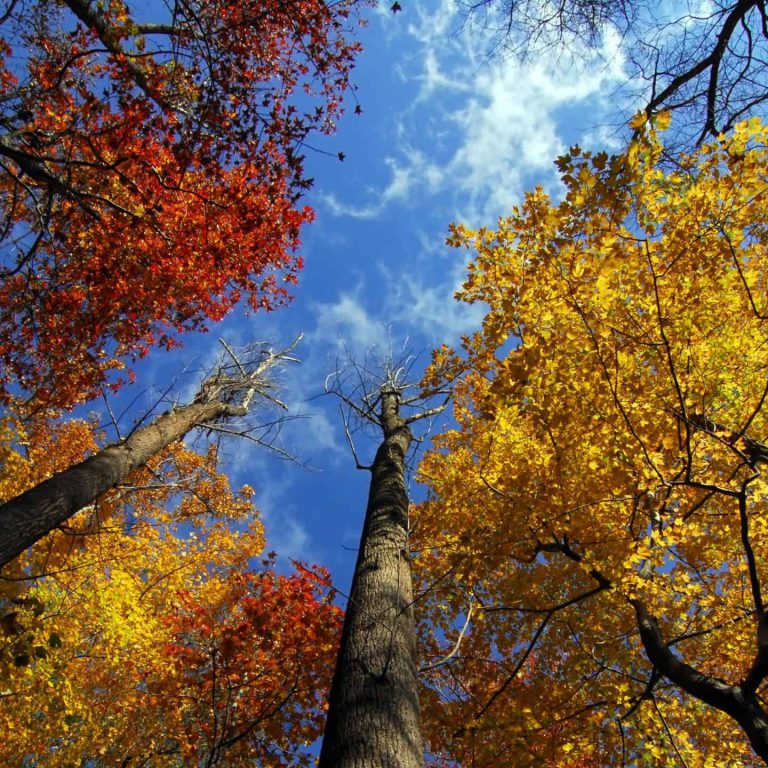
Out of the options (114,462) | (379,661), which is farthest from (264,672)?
(379,661)

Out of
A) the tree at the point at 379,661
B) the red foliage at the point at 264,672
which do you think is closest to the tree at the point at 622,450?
the tree at the point at 379,661

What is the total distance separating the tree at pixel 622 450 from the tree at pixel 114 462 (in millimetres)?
3937

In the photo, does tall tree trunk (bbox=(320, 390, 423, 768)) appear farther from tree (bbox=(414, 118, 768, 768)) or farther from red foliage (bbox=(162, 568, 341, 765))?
red foliage (bbox=(162, 568, 341, 765))

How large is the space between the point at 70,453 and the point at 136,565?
4.90 m

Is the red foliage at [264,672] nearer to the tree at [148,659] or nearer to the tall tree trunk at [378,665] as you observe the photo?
the tree at [148,659]

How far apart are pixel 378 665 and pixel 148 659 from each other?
32.9 ft

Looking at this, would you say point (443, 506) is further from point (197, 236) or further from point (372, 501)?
point (197, 236)

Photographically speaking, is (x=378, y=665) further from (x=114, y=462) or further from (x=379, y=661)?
(x=114, y=462)

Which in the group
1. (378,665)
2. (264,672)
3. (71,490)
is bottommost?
(378,665)

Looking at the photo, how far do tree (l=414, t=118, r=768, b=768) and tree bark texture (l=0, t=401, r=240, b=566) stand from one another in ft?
12.9

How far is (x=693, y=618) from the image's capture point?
208 inches

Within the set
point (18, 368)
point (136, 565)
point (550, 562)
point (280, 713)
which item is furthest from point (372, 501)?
point (136, 565)

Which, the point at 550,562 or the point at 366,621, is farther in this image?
the point at 550,562

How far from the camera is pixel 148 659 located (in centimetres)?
1006
